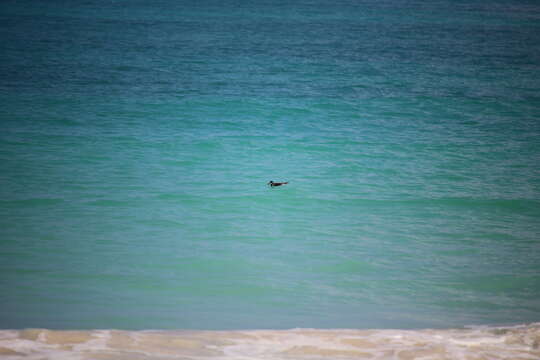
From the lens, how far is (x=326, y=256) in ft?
29.9

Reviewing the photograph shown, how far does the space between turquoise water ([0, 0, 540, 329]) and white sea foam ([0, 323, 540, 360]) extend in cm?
46

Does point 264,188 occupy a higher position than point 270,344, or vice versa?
point 264,188

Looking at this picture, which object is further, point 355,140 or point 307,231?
point 355,140

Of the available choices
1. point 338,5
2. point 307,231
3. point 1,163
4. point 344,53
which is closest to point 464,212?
point 307,231

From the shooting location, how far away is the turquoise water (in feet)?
25.5

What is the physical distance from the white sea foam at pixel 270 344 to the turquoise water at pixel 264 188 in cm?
46

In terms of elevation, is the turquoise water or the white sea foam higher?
the turquoise water

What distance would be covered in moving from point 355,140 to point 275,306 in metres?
8.81

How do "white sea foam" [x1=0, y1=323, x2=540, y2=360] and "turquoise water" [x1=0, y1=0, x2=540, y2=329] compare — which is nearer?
"white sea foam" [x1=0, y1=323, x2=540, y2=360]

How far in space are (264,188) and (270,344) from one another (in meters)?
6.06

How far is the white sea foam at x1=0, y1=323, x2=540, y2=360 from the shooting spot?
610cm

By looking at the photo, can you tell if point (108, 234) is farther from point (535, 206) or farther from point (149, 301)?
point (535, 206)

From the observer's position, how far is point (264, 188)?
12.3m

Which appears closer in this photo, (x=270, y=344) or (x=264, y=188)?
(x=270, y=344)
